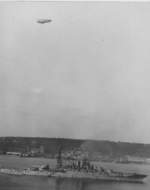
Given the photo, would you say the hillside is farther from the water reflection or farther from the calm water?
the water reflection

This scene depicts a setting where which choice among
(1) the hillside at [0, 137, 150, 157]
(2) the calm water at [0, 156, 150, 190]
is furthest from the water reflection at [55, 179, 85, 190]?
(1) the hillside at [0, 137, 150, 157]

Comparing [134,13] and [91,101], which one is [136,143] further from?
[134,13]

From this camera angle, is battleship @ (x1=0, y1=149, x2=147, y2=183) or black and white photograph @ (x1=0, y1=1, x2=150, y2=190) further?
battleship @ (x1=0, y1=149, x2=147, y2=183)

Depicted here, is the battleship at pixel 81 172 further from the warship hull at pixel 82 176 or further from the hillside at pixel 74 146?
the hillside at pixel 74 146

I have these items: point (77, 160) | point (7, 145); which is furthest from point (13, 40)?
point (77, 160)

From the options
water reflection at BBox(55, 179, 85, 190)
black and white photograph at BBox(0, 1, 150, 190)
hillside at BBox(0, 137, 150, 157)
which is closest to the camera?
black and white photograph at BBox(0, 1, 150, 190)

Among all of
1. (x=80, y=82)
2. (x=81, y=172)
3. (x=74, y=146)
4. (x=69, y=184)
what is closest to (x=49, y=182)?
(x=69, y=184)
